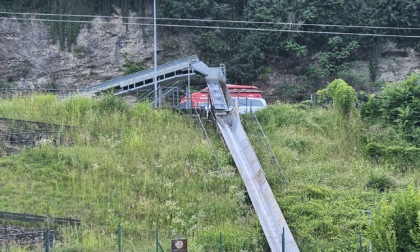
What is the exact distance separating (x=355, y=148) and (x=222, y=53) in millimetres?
15148

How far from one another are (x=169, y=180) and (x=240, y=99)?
8.97 m

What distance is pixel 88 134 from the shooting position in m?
20.8

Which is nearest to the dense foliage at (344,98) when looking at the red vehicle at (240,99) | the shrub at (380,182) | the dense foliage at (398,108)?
the dense foliage at (398,108)

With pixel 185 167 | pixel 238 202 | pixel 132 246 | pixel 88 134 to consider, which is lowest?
pixel 132 246

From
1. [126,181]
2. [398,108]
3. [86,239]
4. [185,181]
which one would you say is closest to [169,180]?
[185,181]

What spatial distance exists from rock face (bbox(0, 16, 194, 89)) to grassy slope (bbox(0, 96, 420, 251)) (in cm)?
1145

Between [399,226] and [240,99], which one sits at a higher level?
[240,99]

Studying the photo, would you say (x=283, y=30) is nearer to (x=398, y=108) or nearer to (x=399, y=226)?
(x=398, y=108)

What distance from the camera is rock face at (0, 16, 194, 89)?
3428 cm

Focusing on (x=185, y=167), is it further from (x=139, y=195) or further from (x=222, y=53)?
(x=222, y=53)

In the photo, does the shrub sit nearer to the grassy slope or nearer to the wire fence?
the grassy slope

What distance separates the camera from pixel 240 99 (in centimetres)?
2638

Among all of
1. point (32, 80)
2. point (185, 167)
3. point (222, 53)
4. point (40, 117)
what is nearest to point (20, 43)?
point (32, 80)

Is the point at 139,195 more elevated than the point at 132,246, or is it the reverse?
the point at 139,195
